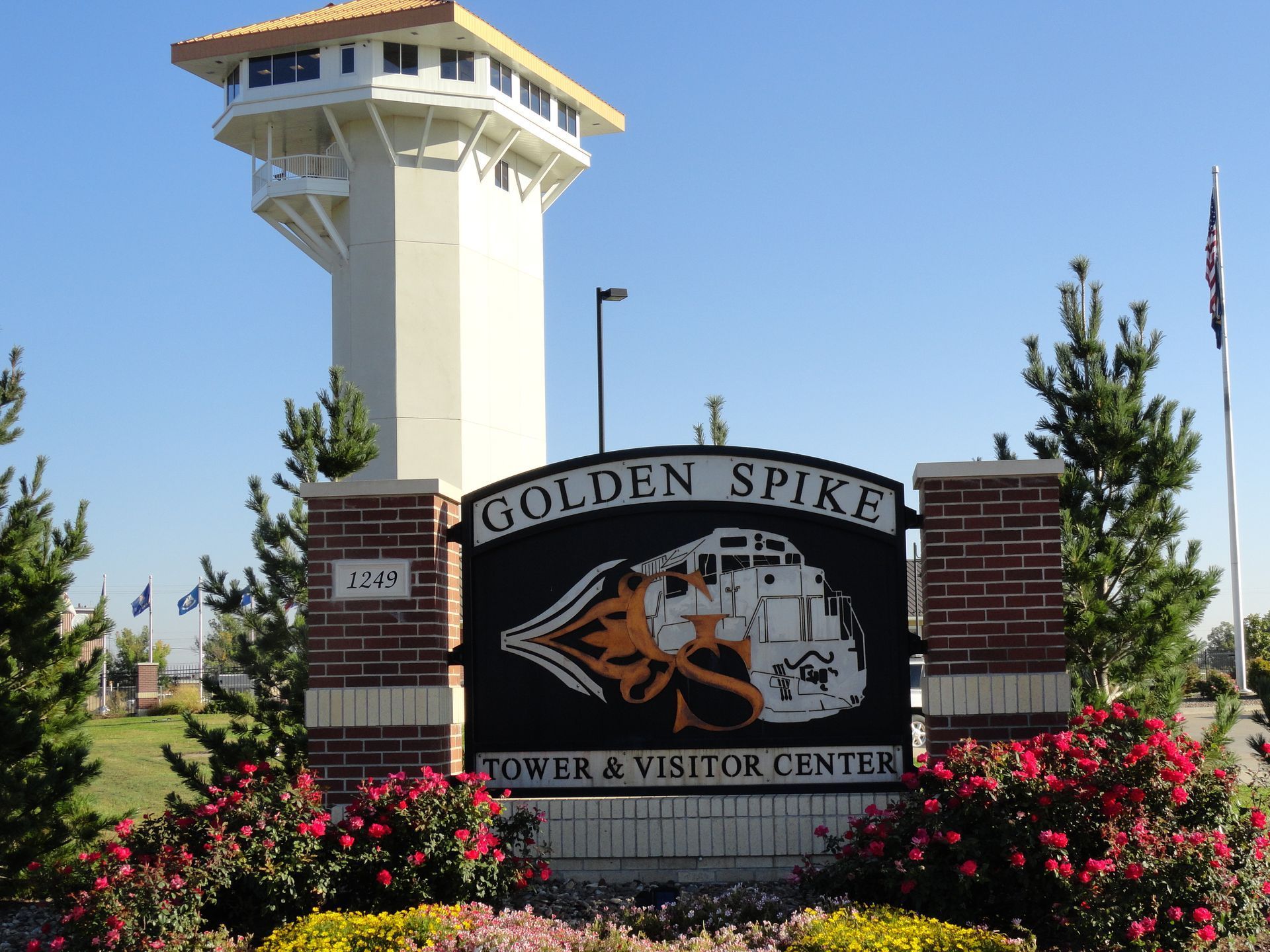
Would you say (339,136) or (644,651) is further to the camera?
(339,136)

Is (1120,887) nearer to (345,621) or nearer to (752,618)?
(752,618)

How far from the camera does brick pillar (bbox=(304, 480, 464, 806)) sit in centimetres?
877

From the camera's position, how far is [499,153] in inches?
1273

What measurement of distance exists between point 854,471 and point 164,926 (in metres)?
5.30

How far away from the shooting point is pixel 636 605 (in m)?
9.03

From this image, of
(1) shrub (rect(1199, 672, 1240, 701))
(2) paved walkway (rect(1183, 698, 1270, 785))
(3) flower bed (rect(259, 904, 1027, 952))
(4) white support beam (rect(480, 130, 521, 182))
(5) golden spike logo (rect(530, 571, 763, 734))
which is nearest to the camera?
(3) flower bed (rect(259, 904, 1027, 952))

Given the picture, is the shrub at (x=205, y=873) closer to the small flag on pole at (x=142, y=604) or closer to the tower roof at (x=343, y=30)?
the tower roof at (x=343, y=30)

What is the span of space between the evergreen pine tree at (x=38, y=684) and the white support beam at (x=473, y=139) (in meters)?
21.2

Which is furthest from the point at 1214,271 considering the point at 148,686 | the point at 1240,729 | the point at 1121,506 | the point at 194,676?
the point at 194,676

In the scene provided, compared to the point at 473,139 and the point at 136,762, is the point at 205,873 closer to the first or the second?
the point at 136,762

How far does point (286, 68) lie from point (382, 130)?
292cm

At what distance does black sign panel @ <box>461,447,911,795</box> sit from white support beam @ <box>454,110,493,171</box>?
23502 mm

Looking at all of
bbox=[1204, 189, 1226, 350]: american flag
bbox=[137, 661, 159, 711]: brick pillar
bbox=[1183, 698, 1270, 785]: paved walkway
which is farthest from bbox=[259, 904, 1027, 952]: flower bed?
bbox=[137, 661, 159, 711]: brick pillar

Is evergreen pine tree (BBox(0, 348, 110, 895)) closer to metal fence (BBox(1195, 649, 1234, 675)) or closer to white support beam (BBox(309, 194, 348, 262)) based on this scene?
white support beam (BBox(309, 194, 348, 262))
